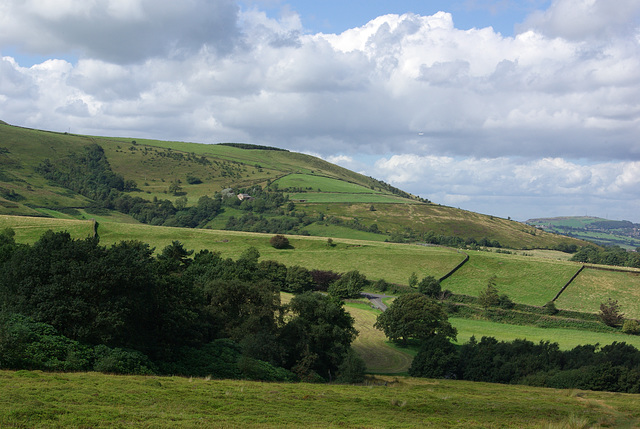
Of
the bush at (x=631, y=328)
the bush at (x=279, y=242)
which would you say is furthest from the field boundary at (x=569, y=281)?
the bush at (x=279, y=242)

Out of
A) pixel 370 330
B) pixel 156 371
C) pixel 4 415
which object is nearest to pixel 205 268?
pixel 370 330

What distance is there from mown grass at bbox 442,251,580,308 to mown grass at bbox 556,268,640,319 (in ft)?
7.97

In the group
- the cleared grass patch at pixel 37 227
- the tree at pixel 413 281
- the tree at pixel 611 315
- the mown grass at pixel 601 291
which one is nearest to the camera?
the tree at pixel 611 315

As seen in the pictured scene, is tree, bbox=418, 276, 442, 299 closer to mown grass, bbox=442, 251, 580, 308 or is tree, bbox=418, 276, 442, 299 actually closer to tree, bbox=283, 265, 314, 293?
mown grass, bbox=442, 251, 580, 308

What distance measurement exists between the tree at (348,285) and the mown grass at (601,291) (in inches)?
1461

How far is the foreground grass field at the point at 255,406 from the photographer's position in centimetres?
2005

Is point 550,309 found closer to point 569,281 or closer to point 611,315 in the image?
point 611,315

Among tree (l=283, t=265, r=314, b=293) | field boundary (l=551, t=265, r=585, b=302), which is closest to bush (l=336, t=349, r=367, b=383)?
tree (l=283, t=265, r=314, b=293)

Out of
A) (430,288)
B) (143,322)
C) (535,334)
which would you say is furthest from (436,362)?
(430,288)

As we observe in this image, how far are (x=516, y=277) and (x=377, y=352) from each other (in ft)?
170

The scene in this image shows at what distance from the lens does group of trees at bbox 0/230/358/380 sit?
31469 millimetres

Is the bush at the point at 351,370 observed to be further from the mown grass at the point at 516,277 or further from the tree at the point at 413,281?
the mown grass at the point at 516,277

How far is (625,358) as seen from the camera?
5059cm

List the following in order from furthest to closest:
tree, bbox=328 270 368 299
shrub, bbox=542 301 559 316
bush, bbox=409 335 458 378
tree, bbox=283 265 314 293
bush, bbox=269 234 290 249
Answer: bush, bbox=269 234 290 249 → tree, bbox=283 265 314 293 → tree, bbox=328 270 368 299 → shrub, bbox=542 301 559 316 → bush, bbox=409 335 458 378
